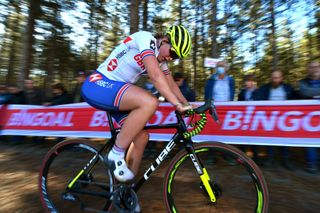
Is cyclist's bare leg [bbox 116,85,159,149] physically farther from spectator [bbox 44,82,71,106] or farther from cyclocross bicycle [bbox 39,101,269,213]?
spectator [bbox 44,82,71,106]

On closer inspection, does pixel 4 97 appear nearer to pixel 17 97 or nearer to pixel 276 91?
pixel 17 97

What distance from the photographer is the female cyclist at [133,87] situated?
2945 mm

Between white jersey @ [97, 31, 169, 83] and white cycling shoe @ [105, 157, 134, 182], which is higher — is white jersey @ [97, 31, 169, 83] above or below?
above

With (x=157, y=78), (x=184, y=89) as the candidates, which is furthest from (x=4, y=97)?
(x=157, y=78)

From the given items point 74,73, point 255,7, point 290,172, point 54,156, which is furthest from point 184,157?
point 74,73

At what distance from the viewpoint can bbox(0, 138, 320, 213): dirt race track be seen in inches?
152

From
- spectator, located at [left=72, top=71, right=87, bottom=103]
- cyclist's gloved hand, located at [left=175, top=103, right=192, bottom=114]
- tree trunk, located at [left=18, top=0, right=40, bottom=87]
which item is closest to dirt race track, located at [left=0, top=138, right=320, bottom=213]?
cyclist's gloved hand, located at [left=175, top=103, right=192, bottom=114]

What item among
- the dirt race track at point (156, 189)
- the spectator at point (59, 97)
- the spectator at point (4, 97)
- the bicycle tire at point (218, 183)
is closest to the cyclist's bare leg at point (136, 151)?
the bicycle tire at point (218, 183)

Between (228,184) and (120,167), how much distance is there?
114cm

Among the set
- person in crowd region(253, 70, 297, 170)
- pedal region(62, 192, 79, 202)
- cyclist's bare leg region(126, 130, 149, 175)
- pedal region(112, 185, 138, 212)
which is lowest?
pedal region(62, 192, 79, 202)

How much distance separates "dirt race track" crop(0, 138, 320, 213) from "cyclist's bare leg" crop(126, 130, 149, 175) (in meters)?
0.70

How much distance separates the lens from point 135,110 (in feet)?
9.87

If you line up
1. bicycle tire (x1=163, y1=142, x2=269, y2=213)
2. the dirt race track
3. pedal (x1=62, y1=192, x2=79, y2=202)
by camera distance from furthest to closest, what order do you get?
1. the dirt race track
2. pedal (x1=62, y1=192, x2=79, y2=202)
3. bicycle tire (x1=163, y1=142, x2=269, y2=213)

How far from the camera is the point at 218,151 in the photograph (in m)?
2.88
